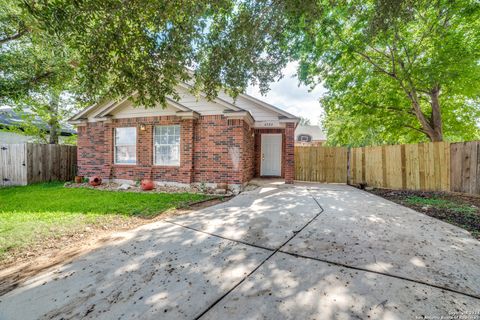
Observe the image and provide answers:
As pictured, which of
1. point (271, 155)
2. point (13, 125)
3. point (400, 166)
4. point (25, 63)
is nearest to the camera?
point (25, 63)

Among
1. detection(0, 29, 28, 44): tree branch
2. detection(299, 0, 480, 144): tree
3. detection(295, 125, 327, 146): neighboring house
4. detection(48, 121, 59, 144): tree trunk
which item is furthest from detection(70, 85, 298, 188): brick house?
detection(295, 125, 327, 146): neighboring house


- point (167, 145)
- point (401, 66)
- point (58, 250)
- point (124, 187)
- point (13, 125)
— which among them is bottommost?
point (58, 250)

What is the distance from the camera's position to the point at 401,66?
28.3ft

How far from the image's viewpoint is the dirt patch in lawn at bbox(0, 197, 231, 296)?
2.61 m

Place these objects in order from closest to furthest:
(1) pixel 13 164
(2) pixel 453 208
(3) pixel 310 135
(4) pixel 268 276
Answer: (4) pixel 268 276
(2) pixel 453 208
(1) pixel 13 164
(3) pixel 310 135

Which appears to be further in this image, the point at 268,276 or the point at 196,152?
the point at 196,152

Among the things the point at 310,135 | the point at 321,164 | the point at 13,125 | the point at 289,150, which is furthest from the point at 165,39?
the point at 310,135

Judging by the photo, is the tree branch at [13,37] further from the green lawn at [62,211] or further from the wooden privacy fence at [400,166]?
the wooden privacy fence at [400,166]

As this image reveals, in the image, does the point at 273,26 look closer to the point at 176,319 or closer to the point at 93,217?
the point at 176,319

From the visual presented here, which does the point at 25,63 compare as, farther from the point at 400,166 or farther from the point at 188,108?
the point at 400,166

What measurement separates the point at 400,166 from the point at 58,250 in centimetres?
1024

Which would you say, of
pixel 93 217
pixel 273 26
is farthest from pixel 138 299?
pixel 273 26

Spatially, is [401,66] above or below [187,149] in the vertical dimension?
above

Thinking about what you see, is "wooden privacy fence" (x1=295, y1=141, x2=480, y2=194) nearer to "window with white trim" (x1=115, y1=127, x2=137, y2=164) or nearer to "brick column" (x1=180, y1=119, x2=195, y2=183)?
"brick column" (x1=180, y1=119, x2=195, y2=183)
